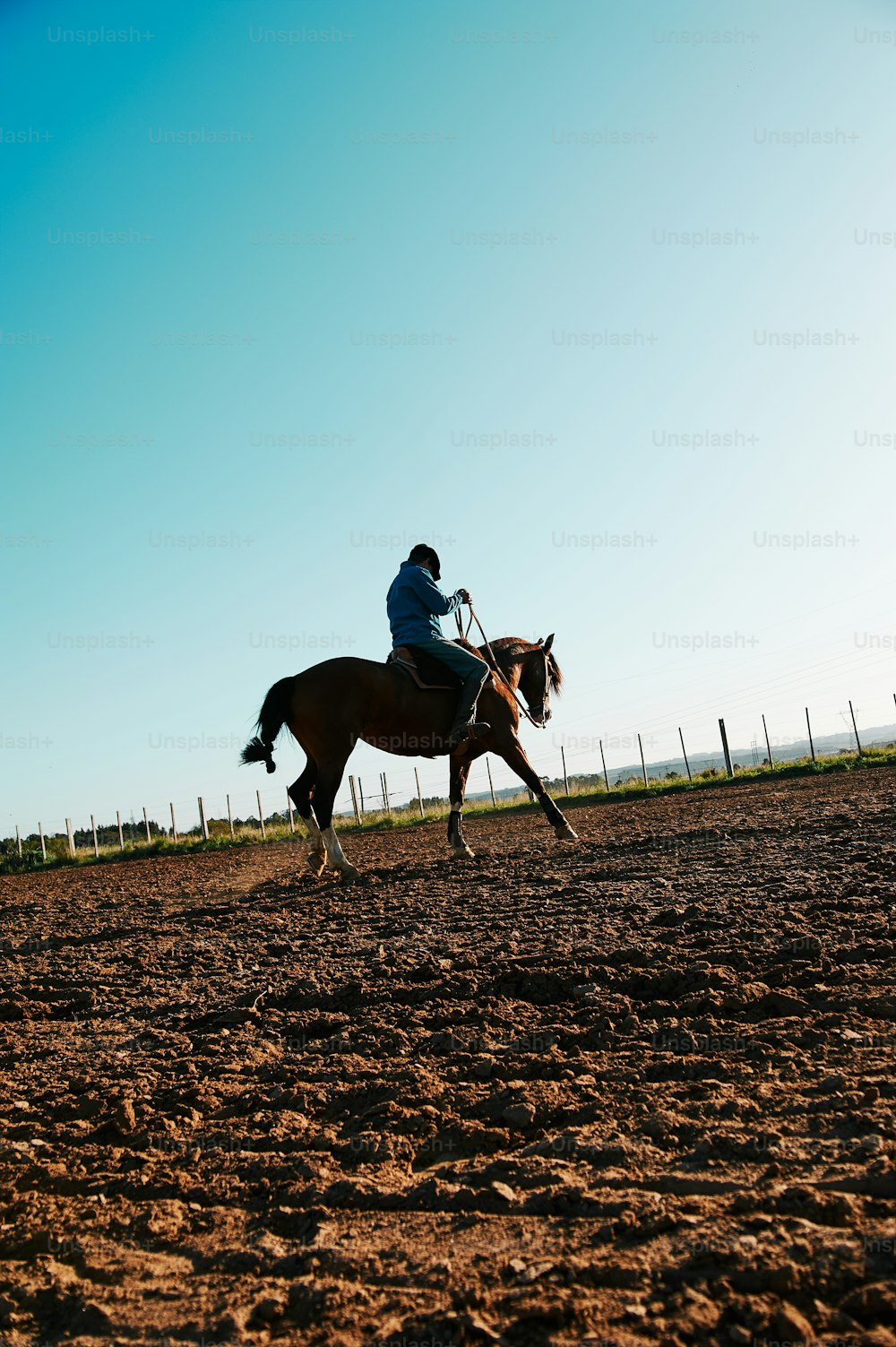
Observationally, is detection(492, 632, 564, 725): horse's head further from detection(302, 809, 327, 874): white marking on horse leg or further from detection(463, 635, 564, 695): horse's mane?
detection(302, 809, 327, 874): white marking on horse leg

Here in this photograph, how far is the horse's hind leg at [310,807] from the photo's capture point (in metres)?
9.56

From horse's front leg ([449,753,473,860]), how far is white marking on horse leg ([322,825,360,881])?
4.35 feet

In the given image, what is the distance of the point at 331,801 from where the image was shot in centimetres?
923

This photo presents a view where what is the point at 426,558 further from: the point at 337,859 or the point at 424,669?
the point at 337,859

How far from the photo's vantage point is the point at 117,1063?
3855 mm

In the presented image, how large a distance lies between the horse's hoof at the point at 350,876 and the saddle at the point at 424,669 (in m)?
1.96

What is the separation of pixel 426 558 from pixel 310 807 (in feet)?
9.93

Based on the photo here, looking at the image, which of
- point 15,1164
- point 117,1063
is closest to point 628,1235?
point 15,1164

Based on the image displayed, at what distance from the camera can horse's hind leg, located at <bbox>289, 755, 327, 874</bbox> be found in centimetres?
956

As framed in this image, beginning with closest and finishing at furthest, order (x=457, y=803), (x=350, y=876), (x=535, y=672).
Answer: (x=350, y=876)
(x=457, y=803)
(x=535, y=672)

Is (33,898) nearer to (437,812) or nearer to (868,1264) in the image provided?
(868,1264)

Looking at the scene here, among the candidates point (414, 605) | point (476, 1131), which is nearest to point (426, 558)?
point (414, 605)

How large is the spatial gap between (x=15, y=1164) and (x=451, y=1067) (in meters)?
1.44

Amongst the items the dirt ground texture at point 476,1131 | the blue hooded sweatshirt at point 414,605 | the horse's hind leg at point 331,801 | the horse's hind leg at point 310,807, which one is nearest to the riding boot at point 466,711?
the blue hooded sweatshirt at point 414,605
